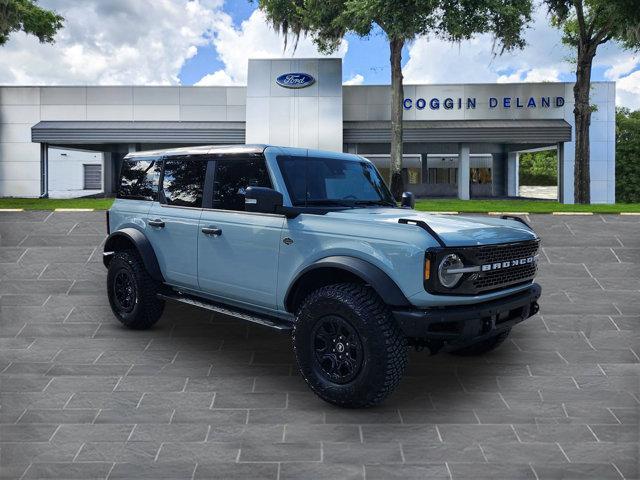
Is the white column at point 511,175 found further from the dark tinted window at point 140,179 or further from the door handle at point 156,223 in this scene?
the door handle at point 156,223

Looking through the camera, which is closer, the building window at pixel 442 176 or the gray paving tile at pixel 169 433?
the gray paving tile at pixel 169 433

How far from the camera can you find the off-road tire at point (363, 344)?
4.48 m

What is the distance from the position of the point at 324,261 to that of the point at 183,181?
2468mm

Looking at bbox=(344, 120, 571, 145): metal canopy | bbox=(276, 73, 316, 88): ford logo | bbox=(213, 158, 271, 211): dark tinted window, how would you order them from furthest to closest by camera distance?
bbox=(344, 120, 571, 145): metal canopy < bbox=(276, 73, 316, 88): ford logo < bbox=(213, 158, 271, 211): dark tinted window

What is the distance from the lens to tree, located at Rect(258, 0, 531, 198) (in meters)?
20.2

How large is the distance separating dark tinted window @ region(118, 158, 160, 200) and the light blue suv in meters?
0.02

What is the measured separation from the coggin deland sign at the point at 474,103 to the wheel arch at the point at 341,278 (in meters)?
27.4

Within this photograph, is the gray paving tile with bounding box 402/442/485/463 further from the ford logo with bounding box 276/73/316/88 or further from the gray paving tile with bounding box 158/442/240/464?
the ford logo with bounding box 276/73/316/88

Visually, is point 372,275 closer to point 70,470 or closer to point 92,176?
point 70,470

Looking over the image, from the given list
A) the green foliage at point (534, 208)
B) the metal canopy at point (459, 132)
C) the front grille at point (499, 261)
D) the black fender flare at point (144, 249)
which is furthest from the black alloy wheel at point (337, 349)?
the metal canopy at point (459, 132)

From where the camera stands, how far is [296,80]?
94.0 feet

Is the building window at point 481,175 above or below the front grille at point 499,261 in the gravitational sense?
above

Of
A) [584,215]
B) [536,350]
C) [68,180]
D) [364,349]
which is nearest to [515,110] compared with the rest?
[584,215]

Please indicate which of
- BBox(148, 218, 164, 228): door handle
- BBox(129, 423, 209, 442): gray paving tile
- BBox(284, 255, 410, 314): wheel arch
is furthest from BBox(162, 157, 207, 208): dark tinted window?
BBox(129, 423, 209, 442): gray paving tile
